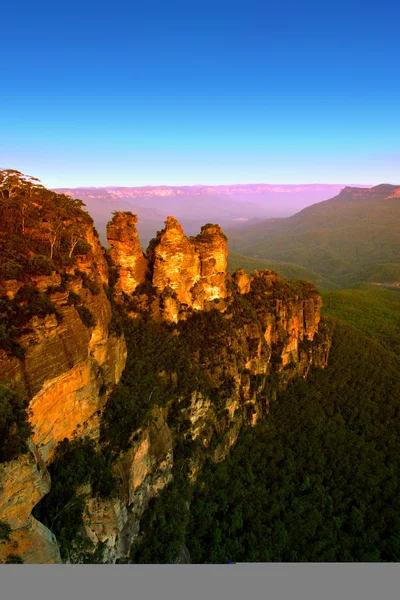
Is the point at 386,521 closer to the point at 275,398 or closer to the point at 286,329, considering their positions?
the point at 275,398

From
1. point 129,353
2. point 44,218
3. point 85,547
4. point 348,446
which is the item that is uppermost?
point 44,218

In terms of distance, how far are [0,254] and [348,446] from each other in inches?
1297

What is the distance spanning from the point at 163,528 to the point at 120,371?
978 cm

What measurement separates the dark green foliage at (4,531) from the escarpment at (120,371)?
16 cm

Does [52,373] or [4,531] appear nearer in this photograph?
[4,531]

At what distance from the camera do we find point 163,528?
1894cm

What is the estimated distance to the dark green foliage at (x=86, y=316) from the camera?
16.4m

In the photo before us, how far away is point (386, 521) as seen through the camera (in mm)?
24844

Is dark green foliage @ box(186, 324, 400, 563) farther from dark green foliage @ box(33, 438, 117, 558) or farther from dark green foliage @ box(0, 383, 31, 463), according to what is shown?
dark green foliage @ box(0, 383, 31, 463)

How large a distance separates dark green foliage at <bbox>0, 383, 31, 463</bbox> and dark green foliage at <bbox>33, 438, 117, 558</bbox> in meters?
4.46

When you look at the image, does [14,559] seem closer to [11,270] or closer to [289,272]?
[11,270]

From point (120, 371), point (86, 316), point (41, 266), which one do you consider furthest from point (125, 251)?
point (41, 266)

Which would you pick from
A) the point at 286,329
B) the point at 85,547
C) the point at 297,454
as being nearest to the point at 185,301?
the point at 286,329

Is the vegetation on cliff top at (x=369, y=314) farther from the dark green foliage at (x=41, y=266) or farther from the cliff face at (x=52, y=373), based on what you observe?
the dark green foliage at (x=41, y=266)
